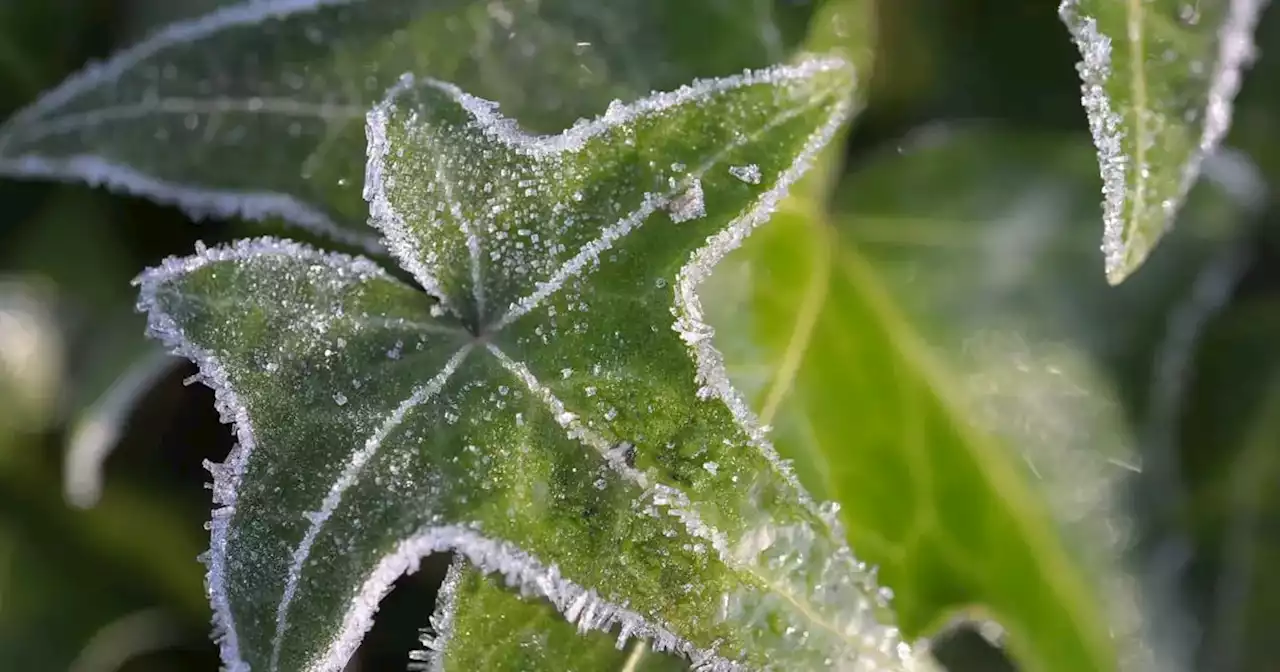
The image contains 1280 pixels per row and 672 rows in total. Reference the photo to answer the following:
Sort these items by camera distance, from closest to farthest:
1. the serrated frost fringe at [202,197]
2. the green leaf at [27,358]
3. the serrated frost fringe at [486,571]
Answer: the serrated frost fringe at [486,571] → the serrated frost fringe at [202,197] → the green leaf at [27,358]

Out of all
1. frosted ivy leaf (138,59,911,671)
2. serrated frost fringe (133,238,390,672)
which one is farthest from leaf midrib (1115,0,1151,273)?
serrated frost fringe (133,238,390,672)

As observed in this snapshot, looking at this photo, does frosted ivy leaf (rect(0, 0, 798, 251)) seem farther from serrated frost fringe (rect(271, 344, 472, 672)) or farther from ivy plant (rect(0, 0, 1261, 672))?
serrated frost fringe (rect(271, 344, 472, 672))

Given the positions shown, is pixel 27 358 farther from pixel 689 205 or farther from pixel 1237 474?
pixel 1237 474

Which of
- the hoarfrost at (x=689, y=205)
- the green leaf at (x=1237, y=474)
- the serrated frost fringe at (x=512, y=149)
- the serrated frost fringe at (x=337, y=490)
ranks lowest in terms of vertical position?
the green leaf at (x=1237, y=474)

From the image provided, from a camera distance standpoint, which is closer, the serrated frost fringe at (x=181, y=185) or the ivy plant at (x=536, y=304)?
the ivy plant at (x=536, y=304)

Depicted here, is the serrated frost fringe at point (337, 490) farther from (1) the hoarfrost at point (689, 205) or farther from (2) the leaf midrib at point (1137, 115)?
(2) the leaf midrib at point (1137, 115)

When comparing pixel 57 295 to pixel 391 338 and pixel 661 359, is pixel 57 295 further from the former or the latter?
pixel 661 359

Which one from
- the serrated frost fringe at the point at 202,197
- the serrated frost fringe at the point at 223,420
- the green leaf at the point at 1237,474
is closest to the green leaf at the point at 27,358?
the serrated frost fringe at the point at 202,197
